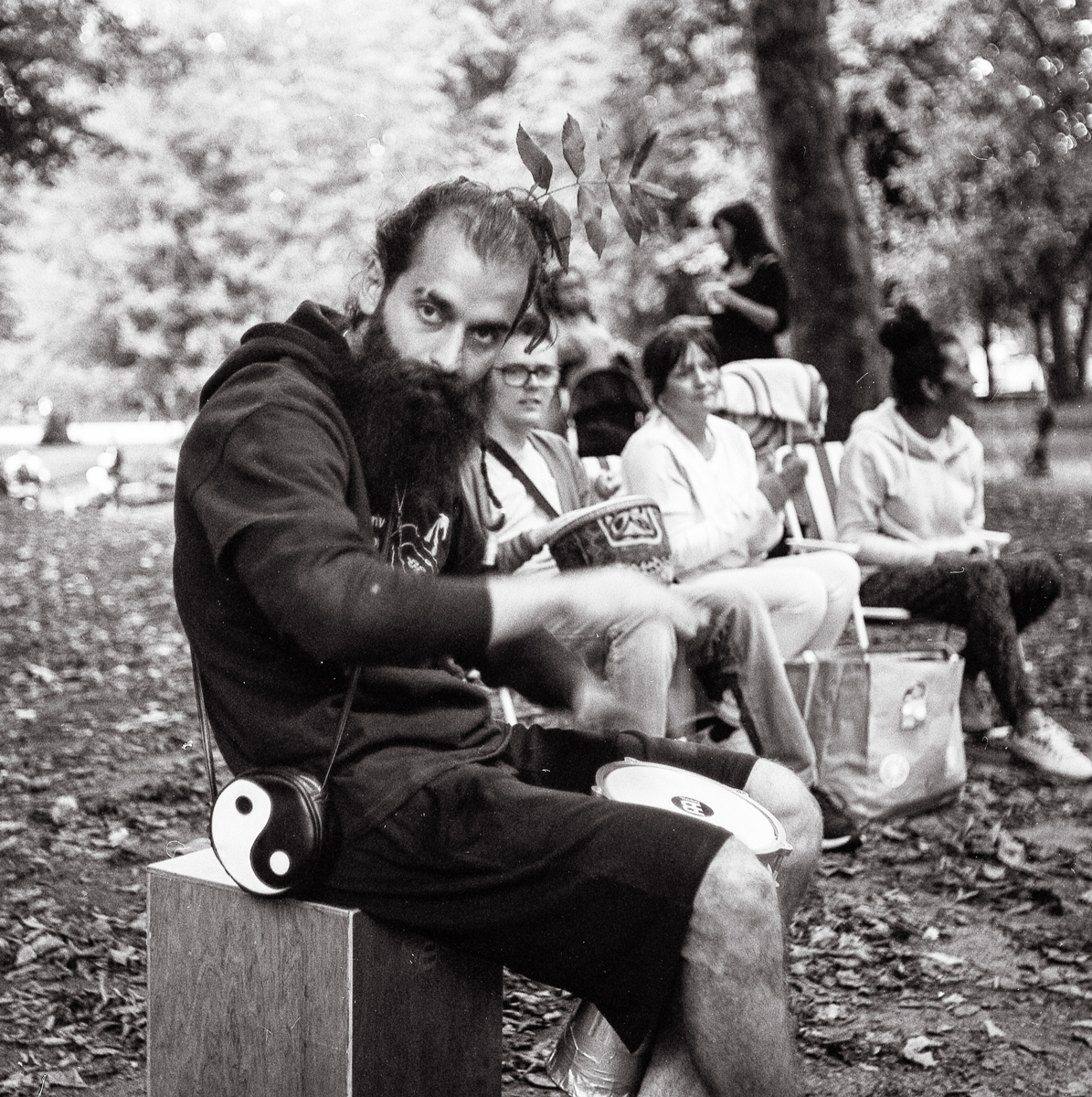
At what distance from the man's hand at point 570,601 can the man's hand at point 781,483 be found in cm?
318

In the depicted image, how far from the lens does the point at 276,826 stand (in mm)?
2189

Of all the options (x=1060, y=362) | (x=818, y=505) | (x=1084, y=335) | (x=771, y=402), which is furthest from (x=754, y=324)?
(x=1084, y=335)

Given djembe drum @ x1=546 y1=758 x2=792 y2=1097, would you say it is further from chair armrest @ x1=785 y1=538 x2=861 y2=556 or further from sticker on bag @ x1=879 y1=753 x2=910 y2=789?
chair armrest @ x1=785 y1=538 x2=861 y2=556

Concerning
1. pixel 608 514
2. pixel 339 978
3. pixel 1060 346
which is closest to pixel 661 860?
pixel 339 978

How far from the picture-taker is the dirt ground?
331 cm

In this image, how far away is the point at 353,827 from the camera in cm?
222

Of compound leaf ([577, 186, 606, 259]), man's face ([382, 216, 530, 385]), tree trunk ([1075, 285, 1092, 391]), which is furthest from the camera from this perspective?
tree trunk ([1075, 285, 1092, 391])

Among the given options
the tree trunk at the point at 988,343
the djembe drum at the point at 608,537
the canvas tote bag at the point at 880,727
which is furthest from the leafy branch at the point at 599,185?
the tree trunk at the point at 988,343

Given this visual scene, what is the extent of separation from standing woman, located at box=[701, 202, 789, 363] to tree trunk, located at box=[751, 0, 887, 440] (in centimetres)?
156

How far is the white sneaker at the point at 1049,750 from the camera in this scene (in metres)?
5.57

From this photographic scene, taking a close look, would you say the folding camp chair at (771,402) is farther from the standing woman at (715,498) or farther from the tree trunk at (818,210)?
the tree trunk at (818,210)

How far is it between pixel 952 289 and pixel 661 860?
21680mm

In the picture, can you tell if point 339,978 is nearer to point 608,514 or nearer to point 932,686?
point 608,514

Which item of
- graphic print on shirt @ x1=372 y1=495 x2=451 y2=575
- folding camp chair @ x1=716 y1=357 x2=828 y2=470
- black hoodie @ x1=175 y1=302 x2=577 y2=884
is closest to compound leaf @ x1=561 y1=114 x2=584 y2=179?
black hoodie @ x1=175 y1=302 x2=577 y2=884
